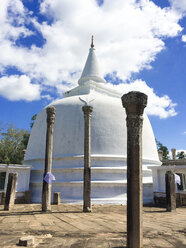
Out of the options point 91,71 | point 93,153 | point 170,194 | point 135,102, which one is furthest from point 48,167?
point 91,71

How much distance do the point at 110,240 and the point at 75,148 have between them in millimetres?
9834

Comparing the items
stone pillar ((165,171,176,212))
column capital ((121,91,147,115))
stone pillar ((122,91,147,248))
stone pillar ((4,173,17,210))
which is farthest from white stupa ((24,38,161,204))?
column capital ((121,91,147,115))

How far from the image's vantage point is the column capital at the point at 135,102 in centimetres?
462

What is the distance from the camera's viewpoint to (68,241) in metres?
4.62

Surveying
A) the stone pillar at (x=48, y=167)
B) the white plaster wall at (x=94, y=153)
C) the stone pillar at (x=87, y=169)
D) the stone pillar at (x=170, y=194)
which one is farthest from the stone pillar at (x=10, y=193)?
the stone pillar at (x=170, y=194)

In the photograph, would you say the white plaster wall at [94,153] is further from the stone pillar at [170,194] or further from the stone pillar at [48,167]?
the stone pillar at [48,167]

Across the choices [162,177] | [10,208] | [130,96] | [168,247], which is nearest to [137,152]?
[130,96]

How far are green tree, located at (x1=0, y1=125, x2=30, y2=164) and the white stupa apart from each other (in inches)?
409

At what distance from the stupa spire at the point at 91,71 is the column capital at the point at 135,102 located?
1628cm

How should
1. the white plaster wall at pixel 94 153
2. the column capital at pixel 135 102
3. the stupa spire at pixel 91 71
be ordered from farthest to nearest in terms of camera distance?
the stupa spire at pixel 91 71 → the white plaster wall at pixel 94 153 → the column capital at pixel 135 102

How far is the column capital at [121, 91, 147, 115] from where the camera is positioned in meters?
4.62

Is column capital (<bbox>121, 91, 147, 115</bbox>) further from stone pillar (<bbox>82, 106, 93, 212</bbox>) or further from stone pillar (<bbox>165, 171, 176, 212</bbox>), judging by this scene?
stone pillar (<bbox>165, 171, 176, 212</bbox>)

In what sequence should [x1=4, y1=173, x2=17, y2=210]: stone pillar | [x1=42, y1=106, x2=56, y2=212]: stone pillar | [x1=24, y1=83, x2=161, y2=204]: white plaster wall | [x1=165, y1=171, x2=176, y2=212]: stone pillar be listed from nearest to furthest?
[x1=42, y1=106, x2=56, y2=212]: stone pillar
[x1=4, y1=173, x2=17, y2=210]: stone pillar
[x1=165, y1=171, x2=176, y2=212]: stone pillar
[x1=24, y1=83, x2=161, y2=204]: white plaster wall

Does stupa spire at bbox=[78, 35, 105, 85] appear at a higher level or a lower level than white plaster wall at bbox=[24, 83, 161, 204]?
higher
